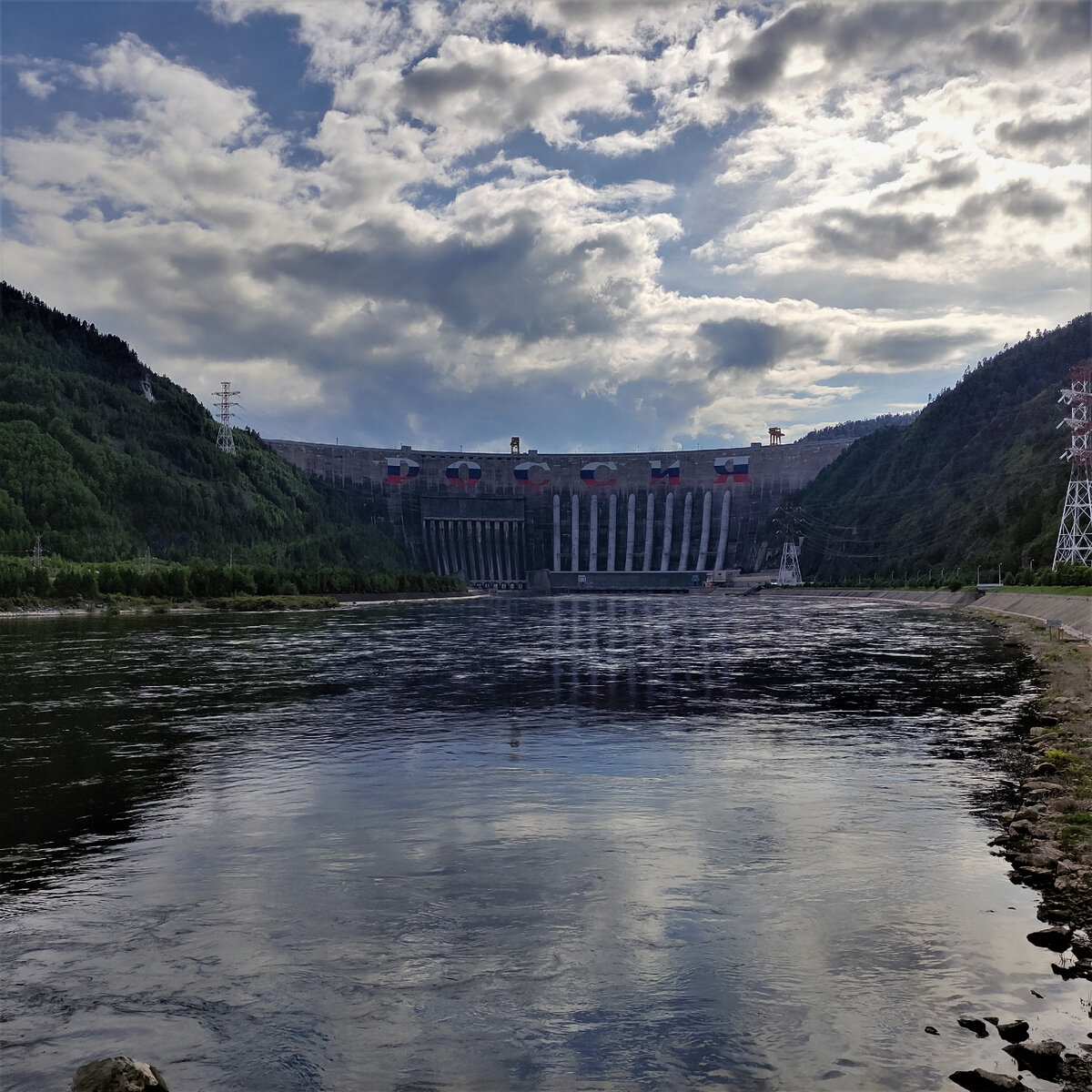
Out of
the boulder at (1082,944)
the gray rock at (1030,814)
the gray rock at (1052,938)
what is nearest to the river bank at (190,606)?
the gray rock at (1030,814)

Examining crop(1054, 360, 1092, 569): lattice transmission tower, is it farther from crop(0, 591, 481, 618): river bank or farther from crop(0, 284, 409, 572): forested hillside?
crop(0, 284, 409, 572): forested hillside

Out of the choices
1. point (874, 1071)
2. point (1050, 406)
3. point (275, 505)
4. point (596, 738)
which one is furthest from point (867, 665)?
point (275, 505)

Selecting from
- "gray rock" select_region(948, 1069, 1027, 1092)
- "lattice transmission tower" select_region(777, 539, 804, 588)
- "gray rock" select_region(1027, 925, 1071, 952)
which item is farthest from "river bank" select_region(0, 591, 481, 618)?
"gray rock" select_region(948, 1069, 1027, 1092)

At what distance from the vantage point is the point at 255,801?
18.7 meters

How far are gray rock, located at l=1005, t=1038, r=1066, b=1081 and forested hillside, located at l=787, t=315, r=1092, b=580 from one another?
349 feet

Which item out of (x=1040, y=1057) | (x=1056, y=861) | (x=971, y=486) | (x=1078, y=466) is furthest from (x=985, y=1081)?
(x=971, y=486)

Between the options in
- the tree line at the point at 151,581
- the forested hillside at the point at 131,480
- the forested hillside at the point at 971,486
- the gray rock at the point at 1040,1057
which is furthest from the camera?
the forested hillside at the point at 131,480

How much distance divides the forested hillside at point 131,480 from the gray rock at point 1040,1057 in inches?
5395

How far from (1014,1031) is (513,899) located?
6145 mm

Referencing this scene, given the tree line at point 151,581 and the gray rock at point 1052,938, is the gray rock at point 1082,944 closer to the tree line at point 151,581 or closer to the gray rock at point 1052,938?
the gray rock at point 1052,938

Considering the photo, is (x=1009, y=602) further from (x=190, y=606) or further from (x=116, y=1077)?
(x=116, y=1077)

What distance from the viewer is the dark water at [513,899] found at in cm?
903

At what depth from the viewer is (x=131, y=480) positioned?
15400 cm

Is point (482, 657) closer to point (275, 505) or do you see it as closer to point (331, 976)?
point (331, 976)
